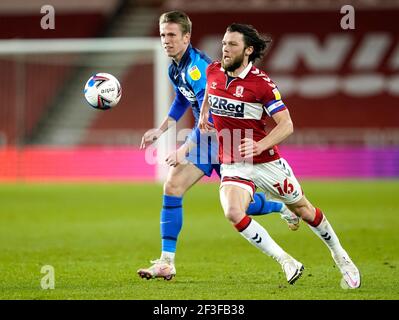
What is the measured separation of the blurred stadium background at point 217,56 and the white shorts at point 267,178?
21117 millimetres

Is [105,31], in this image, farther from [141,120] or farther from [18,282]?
[18,282]

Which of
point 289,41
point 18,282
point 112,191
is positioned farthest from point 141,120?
point 18,282

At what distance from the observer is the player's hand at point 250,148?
7.43 meters

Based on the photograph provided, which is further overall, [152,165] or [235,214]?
[152,165]

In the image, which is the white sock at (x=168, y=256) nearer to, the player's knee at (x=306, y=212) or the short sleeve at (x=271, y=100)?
the player's knee at (x=306, y=212)

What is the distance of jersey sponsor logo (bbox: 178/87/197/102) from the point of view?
8.77 meters

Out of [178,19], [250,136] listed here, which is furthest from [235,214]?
[178,19]

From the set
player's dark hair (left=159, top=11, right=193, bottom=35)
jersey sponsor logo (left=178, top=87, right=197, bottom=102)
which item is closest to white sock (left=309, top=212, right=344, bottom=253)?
jersey sponsor logo (left=178, top=87, right=197, bottom=102)

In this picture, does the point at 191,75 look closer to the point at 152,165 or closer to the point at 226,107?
the point at 226,107

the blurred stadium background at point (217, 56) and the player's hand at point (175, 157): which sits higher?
the blurred stadium background at point (217, 56)

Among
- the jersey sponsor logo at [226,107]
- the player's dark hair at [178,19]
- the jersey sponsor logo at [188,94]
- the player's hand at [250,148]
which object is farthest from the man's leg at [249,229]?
the player's dark hair at [178,19]

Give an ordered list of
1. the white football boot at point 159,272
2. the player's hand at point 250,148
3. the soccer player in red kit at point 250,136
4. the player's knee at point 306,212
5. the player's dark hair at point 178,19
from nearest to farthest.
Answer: the player's hand at point 250,148, the soccer player in red kit at point 250,136, the player's knee at point 306,212, the white football boot at point 159,272, the player's dark hair at point 178,19

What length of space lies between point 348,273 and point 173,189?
1.87 metres

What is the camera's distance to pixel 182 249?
11.1 m
